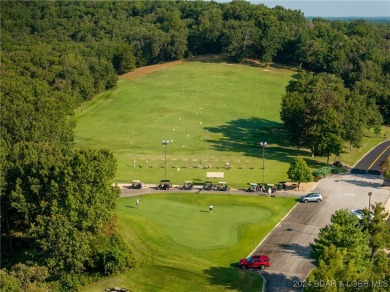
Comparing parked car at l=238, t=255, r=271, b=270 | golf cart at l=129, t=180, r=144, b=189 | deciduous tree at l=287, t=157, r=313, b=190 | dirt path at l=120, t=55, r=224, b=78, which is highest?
dirt path at l=120, t=55, r=224, b=78

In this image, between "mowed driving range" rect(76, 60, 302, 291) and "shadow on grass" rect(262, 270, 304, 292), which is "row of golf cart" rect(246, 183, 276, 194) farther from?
"shadow on grass" rect(262, 270, 304, 292)

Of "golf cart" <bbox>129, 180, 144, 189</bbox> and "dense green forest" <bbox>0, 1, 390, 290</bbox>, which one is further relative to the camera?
"golf cart" <bbox>129, 180, 144, 189</bbox>

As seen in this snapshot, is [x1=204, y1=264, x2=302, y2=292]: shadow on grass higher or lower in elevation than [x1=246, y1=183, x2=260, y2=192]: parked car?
lower

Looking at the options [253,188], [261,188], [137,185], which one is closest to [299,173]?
[261,188]

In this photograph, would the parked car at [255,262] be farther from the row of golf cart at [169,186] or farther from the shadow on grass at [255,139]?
the shadow on grass at [255,139]

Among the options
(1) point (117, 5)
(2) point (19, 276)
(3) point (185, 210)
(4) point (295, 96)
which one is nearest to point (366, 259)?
(3) point (185, 210)

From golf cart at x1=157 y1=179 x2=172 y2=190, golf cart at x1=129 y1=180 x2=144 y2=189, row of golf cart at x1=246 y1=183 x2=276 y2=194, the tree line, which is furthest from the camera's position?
the tree line

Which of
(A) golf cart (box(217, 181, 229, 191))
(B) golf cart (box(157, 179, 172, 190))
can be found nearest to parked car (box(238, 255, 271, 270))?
(A) golf cart (box(217, 181, 229, 191))
